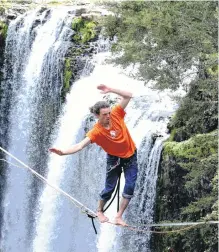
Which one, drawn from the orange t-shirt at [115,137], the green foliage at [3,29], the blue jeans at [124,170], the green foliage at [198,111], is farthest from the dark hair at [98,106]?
the green foliage at [3,29]

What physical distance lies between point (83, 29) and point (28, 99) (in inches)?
130

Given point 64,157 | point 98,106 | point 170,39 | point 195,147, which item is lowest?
point 64,157

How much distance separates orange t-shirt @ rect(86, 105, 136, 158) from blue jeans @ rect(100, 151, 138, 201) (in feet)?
0.41

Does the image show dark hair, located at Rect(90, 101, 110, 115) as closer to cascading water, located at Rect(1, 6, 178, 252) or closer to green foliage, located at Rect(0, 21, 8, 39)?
cascading water, located at Rect(1, 6, 178, 252)

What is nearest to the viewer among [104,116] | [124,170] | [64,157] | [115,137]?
[104,116]

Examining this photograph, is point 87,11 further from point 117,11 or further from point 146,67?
point 146,67

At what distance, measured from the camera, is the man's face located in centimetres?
715

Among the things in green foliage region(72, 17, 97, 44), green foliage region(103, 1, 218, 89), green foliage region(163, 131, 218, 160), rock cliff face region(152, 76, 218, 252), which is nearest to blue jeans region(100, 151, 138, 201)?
rock cliff face region(152, 76, 218, 252)

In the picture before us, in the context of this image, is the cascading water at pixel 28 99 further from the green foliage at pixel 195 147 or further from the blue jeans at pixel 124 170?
the blue jeans at pixel 124 170

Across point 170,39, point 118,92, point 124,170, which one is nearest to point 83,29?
point 170,39

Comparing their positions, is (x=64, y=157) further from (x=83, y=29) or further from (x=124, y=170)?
(x=124, y=170)

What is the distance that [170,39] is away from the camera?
12250 mm

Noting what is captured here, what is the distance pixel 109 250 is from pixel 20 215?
21.4ft

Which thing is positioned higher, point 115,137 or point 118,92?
point 118,92
